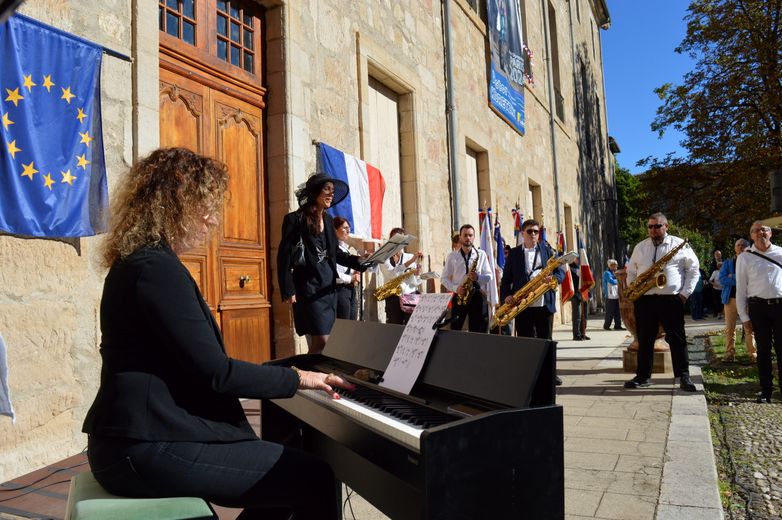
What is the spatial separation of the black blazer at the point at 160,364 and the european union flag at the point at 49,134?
7.45 ft

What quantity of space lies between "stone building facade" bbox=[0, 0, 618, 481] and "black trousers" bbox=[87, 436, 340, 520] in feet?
7.48

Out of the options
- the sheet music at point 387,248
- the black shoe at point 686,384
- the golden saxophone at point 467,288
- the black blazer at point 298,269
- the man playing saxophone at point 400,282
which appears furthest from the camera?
the man playing saxophone at point 400,282

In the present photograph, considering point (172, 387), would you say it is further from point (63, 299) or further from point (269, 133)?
point (269, 133)

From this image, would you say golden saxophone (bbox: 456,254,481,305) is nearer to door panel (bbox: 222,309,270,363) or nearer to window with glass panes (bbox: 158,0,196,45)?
door panel (bbox: 222,309,270,363)

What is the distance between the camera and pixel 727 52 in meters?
18.9

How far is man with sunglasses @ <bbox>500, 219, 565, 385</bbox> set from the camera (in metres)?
6.34

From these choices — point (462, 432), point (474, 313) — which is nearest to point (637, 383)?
point (474, 313)

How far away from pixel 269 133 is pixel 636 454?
4542 mm

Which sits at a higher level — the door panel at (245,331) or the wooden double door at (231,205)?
the wooden double door at (231,205)

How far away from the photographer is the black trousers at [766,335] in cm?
543

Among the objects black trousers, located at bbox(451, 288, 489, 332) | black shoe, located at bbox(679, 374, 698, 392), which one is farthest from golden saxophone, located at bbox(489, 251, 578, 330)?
black shoe, located at bbox(679, 374, 698, 392)

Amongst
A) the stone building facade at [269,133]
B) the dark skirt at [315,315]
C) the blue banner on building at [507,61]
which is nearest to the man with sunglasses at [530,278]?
the stone building facade at [269,133]

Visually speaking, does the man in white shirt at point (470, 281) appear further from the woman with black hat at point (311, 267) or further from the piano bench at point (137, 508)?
the piano bench at point (137, 508)

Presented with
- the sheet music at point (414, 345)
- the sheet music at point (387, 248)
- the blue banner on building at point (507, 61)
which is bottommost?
the sheet music at point (414, 345)
